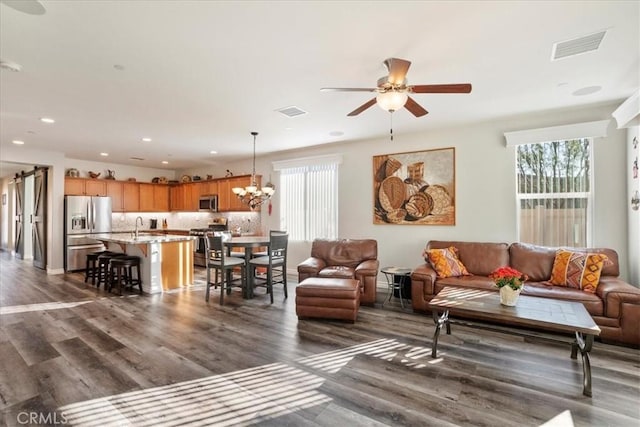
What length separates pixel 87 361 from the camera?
278 cm

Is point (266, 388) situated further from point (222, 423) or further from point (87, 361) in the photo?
point (87, 361)

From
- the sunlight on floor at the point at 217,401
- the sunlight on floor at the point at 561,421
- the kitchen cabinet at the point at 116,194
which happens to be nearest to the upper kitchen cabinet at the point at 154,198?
the kitchen cabinet at the point at 116,194

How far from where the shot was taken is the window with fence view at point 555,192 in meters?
4.18

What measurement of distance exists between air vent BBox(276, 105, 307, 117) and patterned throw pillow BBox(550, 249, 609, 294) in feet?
12.7

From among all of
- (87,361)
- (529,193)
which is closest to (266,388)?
(87,361)

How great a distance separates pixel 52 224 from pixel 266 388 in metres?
7.35

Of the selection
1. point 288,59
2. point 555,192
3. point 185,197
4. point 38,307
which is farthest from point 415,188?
point 185,197

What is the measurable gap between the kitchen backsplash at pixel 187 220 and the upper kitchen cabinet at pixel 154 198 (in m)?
0.33

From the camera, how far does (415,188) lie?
5.29m

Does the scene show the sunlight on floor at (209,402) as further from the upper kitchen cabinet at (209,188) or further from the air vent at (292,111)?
the upper kitchen cabinet at (209,188)

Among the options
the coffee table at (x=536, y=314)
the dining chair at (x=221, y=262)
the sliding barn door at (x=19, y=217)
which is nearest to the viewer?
the coffee table at (x=536, y=314)

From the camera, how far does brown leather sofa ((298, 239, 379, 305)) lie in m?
4.44

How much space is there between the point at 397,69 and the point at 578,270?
3297 mm

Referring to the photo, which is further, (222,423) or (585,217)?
(585,217)
